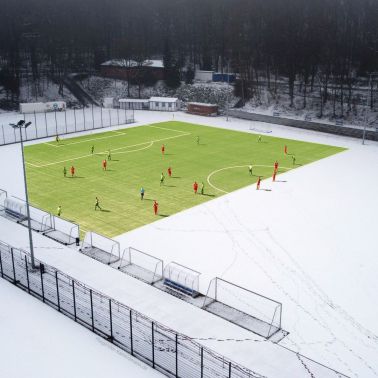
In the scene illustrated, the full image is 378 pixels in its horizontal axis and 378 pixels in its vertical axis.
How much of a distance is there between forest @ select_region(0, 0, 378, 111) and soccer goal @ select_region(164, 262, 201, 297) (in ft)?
216

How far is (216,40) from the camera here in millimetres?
117250

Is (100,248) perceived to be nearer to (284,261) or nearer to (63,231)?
(63,231)

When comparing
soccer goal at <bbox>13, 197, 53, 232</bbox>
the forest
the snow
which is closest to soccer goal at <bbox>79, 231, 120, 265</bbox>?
soccer goal at <bbox>13, 197, 53, 232</bbox>

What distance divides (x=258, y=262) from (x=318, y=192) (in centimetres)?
1688

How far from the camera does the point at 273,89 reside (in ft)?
332

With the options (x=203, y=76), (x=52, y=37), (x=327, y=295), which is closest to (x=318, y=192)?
(x=327, y=295)

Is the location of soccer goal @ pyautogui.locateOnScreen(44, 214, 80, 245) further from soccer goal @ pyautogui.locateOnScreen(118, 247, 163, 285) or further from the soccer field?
soccer goal @ pyautogui.locateOnScreen(118, 247, 163, 285)

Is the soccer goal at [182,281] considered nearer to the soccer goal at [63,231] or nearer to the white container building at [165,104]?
the soccer goal at [63,231]

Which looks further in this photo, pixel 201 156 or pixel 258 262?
pixel 201 156

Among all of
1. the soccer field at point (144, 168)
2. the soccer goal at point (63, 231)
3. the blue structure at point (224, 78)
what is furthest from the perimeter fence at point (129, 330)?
the blue structure at point (224, 78)

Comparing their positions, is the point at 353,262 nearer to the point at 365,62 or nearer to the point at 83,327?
the point at 83,327

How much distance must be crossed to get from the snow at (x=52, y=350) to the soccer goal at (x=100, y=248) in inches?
249

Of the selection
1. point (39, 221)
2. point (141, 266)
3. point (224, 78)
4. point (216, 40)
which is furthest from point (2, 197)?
point (216, 40)

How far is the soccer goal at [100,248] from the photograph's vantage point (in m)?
33.5
